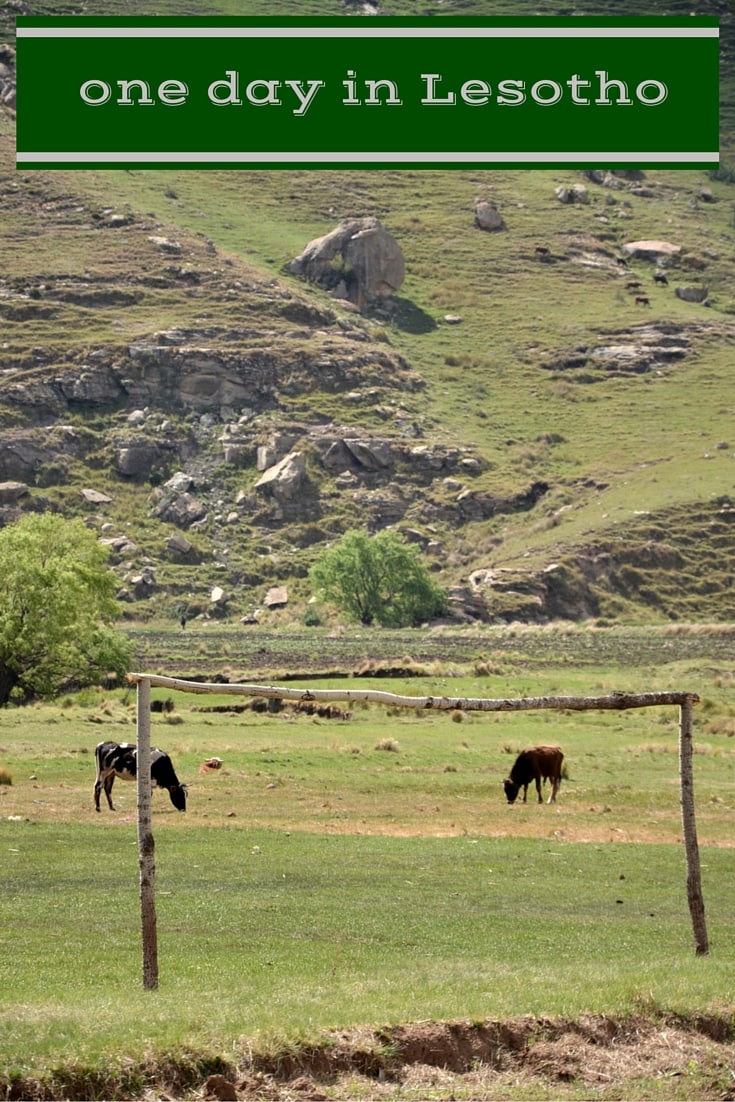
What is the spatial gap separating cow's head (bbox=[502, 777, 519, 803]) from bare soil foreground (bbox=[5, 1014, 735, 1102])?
21014mm

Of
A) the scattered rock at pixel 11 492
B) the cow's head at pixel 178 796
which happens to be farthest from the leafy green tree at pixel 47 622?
the scattered rock at pixel 11 492

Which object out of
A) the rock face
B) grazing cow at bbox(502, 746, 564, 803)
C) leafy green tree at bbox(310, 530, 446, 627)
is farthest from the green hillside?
grazing cow at bbox(502, 746, 564, 803)

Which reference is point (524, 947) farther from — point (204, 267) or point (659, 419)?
point (204, 267)

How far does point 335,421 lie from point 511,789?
126042mm

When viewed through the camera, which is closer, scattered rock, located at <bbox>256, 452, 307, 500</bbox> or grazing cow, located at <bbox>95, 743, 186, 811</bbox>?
grazing cow, located at <bbox>95, 743, 186, 811</bbox>

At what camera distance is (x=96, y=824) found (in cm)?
2678

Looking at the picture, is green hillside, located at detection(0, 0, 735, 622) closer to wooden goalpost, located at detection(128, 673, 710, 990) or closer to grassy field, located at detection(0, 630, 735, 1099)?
grassy field, located at detection(0, 630, 735, 1099)

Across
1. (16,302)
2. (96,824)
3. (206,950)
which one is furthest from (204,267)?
(206,950)

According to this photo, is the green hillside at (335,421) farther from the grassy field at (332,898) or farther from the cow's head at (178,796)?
the cow's head at (178,796)

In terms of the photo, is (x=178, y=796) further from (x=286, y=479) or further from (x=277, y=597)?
(x=286, y=479)

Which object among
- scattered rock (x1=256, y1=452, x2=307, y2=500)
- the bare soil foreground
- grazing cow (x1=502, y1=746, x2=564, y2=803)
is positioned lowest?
the bare soil foreground

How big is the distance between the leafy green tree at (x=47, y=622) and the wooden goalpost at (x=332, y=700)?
3947 centimetres

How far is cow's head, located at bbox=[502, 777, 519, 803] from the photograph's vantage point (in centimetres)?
3325

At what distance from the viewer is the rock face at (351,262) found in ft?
631
